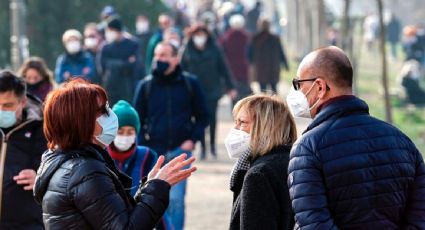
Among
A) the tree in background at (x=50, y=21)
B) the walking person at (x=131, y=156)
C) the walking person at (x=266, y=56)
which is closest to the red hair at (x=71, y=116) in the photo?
the walking person at (x=131, y=156)

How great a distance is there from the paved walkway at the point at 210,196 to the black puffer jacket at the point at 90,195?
632 centimetres

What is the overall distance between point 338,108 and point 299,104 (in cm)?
23

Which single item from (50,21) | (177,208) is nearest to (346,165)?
(177,208)

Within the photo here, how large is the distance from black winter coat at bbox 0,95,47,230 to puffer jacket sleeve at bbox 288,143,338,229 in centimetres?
274

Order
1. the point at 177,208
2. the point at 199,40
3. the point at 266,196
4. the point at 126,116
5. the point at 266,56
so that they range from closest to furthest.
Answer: the point at 266,196 → the point at 126,116 → the point at 177,208 → the point at 199,40 → the point at 266,56

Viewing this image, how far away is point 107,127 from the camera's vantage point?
528 cm

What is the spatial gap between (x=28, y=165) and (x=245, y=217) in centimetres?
222

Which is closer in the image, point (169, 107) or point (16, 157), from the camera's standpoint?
point (16, 157)

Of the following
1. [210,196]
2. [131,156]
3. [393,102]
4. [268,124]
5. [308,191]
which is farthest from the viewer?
[393,102]

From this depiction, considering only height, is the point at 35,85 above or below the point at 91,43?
above

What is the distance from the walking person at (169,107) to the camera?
34.0 ft

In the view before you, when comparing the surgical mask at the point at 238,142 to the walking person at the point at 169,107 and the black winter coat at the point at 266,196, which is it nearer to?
the black winter coat at the point at 266,196

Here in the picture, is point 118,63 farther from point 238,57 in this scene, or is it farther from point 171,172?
point 171,172

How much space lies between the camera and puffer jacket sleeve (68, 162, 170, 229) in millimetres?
4875
